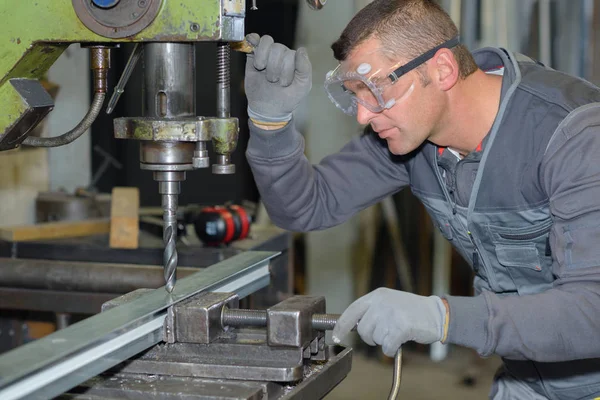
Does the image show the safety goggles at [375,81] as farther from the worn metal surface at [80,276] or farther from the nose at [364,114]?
the worn metal surface at [80,276]

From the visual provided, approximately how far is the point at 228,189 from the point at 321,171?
199 cm

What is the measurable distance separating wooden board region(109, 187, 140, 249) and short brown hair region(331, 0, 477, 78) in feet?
3.15

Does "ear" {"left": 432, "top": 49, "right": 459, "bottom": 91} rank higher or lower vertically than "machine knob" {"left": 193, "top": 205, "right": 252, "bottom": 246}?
higher

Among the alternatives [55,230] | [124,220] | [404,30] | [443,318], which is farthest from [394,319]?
[55,230]

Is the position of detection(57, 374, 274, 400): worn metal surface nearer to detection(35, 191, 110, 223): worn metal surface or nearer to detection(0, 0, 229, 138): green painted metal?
detection(0, 0, 229, 138): green painted metal

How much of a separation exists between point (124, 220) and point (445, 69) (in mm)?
1133

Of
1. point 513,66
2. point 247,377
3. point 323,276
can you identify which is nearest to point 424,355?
point 323,276

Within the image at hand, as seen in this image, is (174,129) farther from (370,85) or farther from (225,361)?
(370,85)

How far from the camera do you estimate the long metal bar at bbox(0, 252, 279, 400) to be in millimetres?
1021

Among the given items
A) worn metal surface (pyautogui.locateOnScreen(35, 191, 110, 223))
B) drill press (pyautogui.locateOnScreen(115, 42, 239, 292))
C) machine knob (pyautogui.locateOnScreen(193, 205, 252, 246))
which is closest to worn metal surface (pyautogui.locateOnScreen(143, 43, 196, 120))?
drill press (pyautogui.locateOnScreen(115, 42, 239, 292))

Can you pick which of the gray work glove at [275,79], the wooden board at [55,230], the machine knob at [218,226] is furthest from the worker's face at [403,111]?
the wooden board at [55,230]

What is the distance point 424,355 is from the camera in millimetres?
4129

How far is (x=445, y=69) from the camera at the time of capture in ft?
5.43

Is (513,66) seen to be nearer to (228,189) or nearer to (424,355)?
(228,189)
